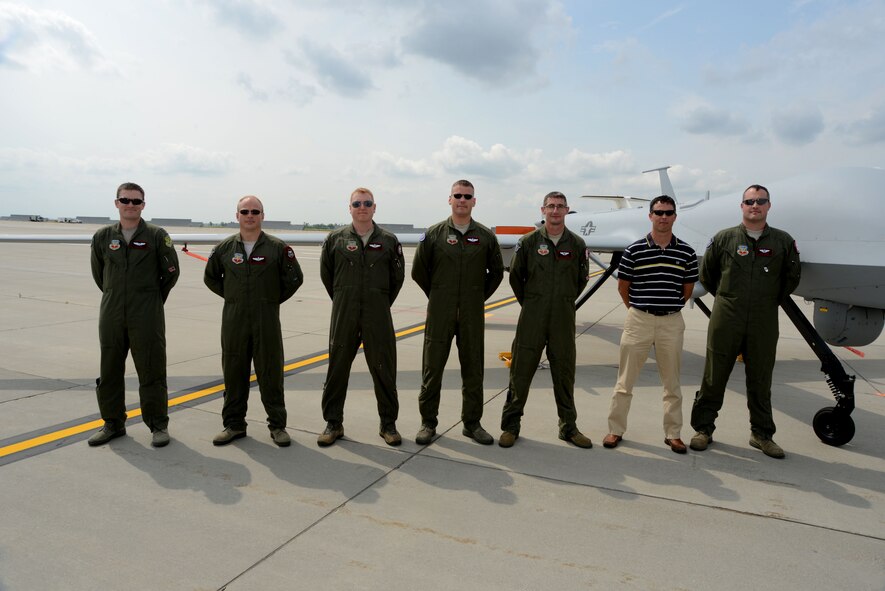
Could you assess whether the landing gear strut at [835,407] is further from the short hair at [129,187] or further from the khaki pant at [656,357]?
the short hair at [129,187]

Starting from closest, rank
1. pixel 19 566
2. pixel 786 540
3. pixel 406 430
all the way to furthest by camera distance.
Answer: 1. pixel 19 566
2. pixel 786 540
3. pixel 406 430

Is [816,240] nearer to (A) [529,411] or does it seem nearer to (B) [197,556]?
(A) [529,411]

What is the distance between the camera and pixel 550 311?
4176 mm

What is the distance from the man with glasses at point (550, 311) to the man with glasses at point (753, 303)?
3.46 ft

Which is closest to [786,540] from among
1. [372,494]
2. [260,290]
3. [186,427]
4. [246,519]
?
[372,494]

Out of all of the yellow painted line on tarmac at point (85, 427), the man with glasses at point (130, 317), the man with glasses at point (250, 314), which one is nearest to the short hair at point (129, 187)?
the man with glasses at point (130, 317)

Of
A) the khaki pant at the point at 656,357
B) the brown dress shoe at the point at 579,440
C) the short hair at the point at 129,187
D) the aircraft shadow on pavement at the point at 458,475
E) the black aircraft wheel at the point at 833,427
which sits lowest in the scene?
the aircraft shadow on pavement at the point at 458,475

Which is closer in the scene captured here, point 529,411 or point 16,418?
point 16,418

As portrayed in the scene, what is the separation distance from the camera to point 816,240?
4.50 metres

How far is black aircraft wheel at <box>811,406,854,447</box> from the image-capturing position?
4238mm

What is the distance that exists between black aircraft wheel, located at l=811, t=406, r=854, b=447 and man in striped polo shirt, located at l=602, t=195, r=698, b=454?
4.08 ft

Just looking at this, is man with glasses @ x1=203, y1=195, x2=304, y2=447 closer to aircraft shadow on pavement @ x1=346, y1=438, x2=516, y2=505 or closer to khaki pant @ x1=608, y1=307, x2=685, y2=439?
aircraft shadow on pavement @ x1=346, y1=438, x2=516, y2=505

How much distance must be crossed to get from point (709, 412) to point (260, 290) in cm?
364

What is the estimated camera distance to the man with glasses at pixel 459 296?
4152 millimetres
